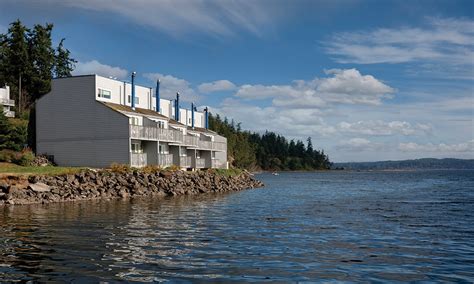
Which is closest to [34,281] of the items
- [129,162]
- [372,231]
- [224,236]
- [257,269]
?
[257,269]

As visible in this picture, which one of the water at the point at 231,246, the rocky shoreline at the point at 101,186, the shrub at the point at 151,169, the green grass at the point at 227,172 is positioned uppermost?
the shrub at the point at 151,169

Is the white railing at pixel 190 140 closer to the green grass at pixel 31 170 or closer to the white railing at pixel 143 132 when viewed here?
the white railing at pixel 143 132

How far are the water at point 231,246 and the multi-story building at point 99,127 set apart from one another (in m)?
22.4

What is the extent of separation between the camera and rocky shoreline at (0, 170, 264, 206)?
3681cm

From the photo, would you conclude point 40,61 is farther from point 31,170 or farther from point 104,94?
point 31,170

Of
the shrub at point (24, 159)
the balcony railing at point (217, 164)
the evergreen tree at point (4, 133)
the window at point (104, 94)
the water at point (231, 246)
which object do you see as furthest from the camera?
the balcony railing at point (217, 164)

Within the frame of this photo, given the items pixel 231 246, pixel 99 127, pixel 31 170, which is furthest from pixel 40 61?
pixel 231 246

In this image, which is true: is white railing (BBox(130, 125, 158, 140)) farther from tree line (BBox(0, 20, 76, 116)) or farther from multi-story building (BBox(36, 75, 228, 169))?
tree line (BBox(0, 20, 76, 116))

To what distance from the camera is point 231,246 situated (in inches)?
722

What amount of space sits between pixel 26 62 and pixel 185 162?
40813 mm

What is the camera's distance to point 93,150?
53781mm

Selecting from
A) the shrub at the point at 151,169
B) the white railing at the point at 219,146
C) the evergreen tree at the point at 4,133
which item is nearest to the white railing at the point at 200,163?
the white railing at the point at 219,146

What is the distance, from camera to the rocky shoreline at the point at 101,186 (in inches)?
1449

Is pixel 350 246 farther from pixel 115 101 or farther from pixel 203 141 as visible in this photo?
pixel 203 141
